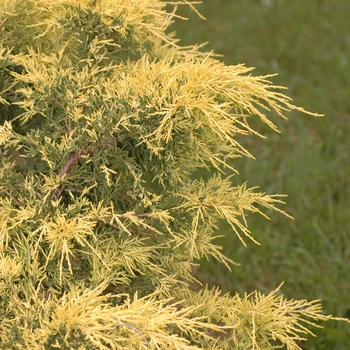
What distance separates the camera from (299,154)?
193 inches

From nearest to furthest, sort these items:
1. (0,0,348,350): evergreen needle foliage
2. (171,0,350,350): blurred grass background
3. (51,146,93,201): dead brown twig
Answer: (0,0,348,350): evergreen needle foliage
(51,146,93,201): dead brown twig
(171,0,350,350): blurred grass background

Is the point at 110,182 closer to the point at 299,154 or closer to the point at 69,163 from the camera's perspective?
the point at 69,163

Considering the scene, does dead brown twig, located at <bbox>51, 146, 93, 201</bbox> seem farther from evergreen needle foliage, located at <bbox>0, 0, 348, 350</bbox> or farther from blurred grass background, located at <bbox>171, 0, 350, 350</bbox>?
blurred grass background, located at <bbox>171, 0, 350, 350</bbox>

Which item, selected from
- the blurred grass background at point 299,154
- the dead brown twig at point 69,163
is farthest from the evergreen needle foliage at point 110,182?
the blurred grass background at point 299,154

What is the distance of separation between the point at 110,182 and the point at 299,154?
3.20m

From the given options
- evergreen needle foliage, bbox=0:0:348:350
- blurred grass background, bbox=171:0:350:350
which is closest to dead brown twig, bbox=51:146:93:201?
evergreen needle foliage, bbox=0:0:348:350

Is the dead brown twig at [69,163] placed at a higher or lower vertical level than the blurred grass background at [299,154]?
→ higher

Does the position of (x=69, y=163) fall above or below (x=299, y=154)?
above

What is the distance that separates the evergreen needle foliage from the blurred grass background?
1837 mm

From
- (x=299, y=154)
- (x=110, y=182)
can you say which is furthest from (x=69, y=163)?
(x=299, y=154)

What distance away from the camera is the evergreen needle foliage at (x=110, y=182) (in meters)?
1.78

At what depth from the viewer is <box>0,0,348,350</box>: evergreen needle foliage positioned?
1784 millimetres

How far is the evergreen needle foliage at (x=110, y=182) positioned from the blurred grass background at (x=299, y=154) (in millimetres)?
1837

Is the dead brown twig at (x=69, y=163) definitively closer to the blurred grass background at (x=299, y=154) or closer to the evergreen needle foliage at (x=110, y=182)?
the evergreen needle foliage at (x=110, y=182)
